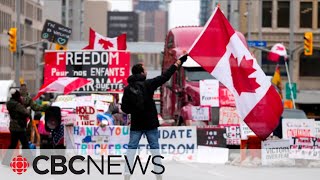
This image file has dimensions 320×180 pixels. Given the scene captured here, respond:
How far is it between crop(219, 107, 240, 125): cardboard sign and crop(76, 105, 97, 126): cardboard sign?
4.11 meters

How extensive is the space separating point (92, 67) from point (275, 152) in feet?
26.1

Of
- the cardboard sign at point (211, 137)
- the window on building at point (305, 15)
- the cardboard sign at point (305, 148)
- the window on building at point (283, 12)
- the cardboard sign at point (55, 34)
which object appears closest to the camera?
the cardboard sign at point (305, 148)

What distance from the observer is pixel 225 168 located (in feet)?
52.3

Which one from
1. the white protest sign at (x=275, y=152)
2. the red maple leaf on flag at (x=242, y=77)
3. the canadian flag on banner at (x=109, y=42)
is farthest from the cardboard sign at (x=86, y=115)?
the canadian flag on banner at (x=109, y=42)

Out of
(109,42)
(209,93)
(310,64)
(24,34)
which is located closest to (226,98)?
(209,93)

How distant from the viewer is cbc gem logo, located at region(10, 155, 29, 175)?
1516cm

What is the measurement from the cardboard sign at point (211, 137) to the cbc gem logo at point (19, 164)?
3.92 metres

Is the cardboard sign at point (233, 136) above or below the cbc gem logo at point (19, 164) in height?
above

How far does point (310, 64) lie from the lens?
66375 mm

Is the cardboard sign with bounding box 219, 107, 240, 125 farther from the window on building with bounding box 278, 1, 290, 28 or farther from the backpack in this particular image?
the window on building with bounding box 278, 1, 290, 28

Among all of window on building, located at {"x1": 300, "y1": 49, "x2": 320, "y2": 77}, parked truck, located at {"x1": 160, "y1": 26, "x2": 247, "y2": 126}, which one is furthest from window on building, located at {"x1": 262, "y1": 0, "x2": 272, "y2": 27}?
parked truck, located at {"x1": 160, "y1": 26, "x2": 247, "y2": 126}

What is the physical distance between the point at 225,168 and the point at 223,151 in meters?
1.42

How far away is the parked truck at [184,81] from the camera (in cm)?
2234

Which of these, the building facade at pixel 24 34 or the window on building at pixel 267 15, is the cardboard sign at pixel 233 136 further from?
the building facade at pixel 24 34
